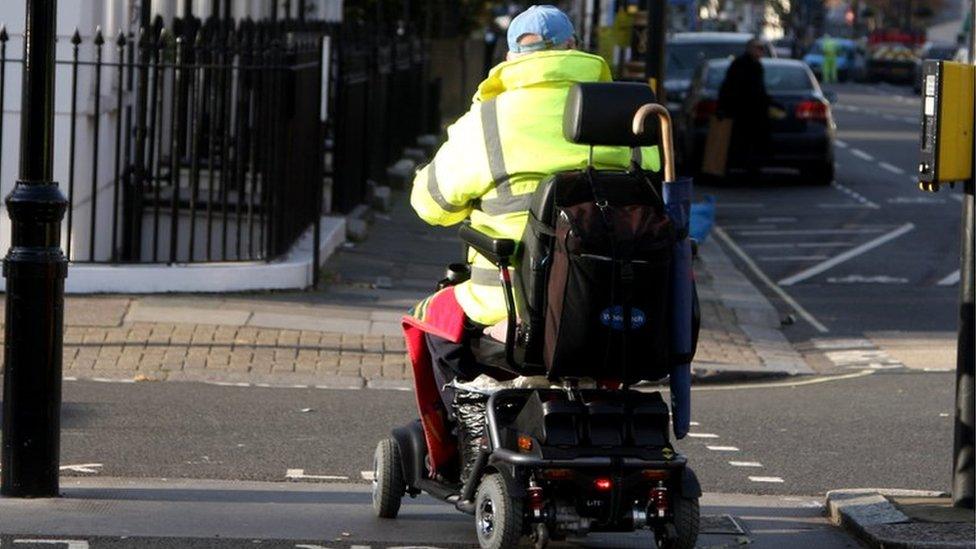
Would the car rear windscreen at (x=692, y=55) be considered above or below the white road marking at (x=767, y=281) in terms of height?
above

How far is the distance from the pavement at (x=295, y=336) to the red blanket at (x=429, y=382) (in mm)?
4091

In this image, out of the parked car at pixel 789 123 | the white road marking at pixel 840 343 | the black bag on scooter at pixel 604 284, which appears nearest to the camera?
the black bag on scooter at pixel 604 284

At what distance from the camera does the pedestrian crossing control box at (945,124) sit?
684 centimetres

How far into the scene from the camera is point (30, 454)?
6883 millimetres

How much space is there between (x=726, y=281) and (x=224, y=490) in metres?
9.53

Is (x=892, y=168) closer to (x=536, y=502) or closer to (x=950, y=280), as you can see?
(x=950, y=280)

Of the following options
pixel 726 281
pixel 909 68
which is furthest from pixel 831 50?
pixel 726 281

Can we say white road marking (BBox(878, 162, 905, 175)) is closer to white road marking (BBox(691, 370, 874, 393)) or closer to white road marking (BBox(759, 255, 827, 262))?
white road marking (BBox(759, 255, 827, 262))

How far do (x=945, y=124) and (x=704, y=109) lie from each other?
18.3 meters

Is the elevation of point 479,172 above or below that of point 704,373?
above

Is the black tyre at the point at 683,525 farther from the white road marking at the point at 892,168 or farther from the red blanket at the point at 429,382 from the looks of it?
the white road marking at the point at 892,168

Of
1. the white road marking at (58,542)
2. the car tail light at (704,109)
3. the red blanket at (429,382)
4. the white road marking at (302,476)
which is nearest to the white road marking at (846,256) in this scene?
the car tail light at (704,109)

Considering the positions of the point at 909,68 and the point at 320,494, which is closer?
the point at 320,494

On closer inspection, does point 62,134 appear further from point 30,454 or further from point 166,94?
point 30,454
